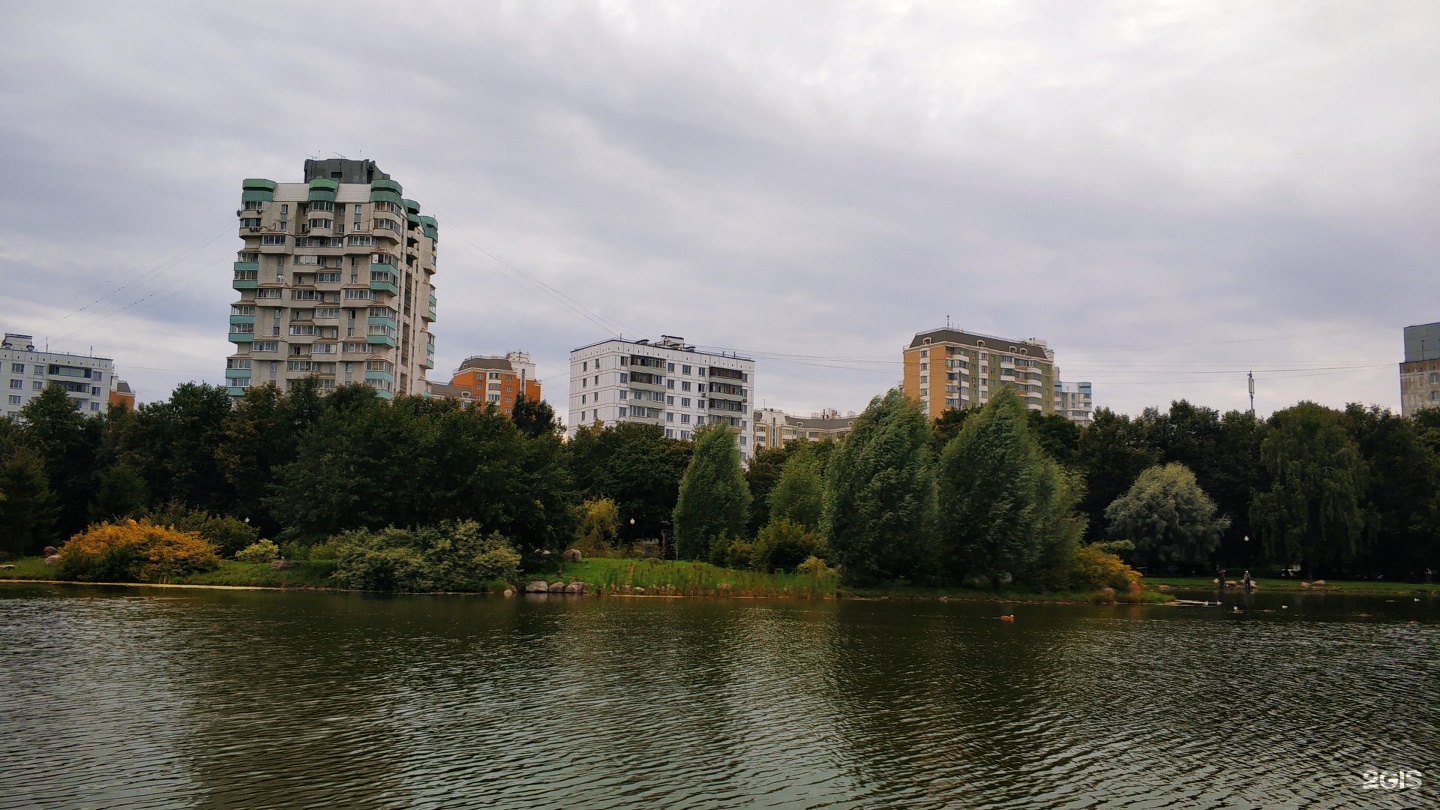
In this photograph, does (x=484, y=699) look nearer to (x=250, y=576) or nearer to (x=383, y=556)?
(x=383, y=556)

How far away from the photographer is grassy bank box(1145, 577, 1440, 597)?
71.9m

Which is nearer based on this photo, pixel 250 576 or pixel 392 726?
pixel 392 726

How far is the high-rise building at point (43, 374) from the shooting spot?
15200 centimetres

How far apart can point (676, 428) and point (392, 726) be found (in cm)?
11717

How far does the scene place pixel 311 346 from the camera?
353 feet

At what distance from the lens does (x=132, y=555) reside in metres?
51.8

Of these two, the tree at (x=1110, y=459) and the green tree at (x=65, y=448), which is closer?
the green tree at (x=65, y=448)

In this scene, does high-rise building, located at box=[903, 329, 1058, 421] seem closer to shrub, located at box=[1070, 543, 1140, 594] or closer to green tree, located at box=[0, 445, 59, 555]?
shrub, located at box=[1070, 543, 1140, 594]

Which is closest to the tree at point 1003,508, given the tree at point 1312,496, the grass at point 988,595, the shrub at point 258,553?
the grass at point 988,595

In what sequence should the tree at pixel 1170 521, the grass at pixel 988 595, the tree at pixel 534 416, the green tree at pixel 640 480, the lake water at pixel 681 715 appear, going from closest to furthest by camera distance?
1. the lake water at pixel 681 715
2. the grass at pixel 988 595
3. the tree at pixel 1170 521
4. the green tree at pixel 640 480
5. the tree at pixel 534 416

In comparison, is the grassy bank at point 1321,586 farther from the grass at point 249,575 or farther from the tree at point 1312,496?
the grass at point 249,575

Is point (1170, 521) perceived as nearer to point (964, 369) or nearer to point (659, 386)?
point (659, 386)

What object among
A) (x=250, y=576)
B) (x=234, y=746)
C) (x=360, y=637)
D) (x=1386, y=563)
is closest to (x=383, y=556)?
(x=250, y=576)

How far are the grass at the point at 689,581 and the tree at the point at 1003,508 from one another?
8.10 meters
